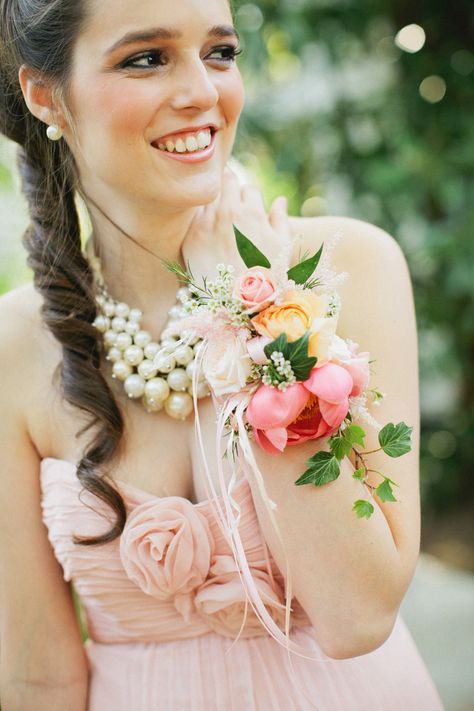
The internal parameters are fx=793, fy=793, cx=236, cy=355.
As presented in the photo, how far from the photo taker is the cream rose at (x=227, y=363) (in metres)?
1.27

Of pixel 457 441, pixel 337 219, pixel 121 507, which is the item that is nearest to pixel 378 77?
pixel 457 441

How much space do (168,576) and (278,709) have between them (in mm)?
385

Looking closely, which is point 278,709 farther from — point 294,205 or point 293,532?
point 294,205

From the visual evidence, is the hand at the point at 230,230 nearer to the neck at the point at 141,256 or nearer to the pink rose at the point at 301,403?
the neck at the point at 141,256

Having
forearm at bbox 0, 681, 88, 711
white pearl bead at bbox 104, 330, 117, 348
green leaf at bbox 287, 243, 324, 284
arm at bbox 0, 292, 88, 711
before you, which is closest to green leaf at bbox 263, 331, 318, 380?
green leaf at bbox 287, 243, 324, 284

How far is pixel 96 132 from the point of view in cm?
166

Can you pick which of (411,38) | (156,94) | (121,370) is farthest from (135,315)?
(411,38)

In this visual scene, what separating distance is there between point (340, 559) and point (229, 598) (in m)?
0.33

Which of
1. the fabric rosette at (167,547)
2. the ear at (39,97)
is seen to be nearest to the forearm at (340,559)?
the fabric rosette at (167,547)

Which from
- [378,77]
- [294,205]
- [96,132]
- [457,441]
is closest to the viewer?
[96,132]

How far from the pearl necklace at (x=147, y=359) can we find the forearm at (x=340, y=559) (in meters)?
0.40

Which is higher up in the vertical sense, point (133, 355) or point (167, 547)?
point (133, 355)

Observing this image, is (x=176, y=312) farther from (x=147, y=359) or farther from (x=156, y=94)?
(x=156, y=94)

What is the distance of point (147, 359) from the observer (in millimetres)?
1843
